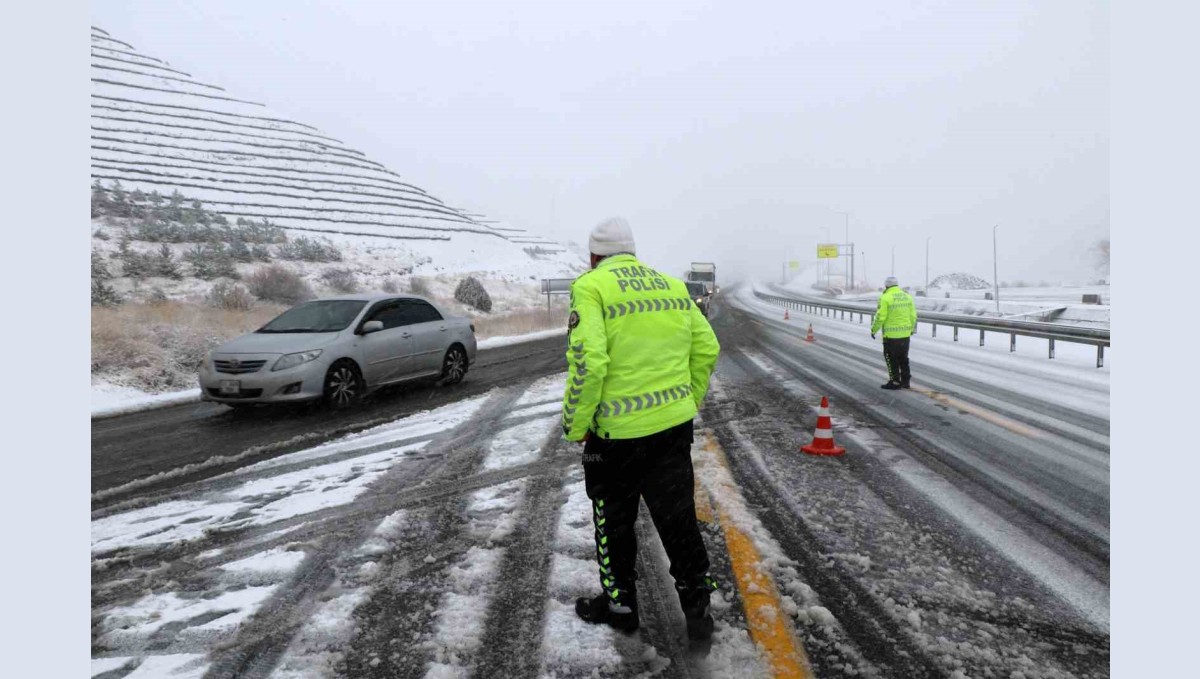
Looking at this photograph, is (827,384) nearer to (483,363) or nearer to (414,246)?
(483,363)

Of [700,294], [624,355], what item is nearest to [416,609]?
[624,355]

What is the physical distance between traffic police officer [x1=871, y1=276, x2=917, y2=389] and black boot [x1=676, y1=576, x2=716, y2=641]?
789 centimetres

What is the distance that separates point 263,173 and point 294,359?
64.5m

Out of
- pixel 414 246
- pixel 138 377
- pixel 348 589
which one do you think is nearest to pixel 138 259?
pixel 138 377

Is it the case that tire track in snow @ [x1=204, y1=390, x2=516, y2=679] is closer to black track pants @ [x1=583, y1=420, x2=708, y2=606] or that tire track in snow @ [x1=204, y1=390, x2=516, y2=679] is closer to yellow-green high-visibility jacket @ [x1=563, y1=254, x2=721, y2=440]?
black track pants @ [x1=583, y1=420, x2=708, y2=606]

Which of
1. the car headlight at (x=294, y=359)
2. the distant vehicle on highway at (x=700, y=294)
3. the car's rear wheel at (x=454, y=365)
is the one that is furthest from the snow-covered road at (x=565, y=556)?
the distant vehicle on highway at (x=700, y=294)

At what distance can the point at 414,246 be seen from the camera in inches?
2315

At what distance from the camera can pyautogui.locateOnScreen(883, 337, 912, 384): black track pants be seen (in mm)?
9766

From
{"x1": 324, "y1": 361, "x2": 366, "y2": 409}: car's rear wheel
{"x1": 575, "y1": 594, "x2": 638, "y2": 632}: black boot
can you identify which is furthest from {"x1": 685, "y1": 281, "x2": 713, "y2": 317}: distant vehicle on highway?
{"x1": 575, "y1": 594, "x2": 638, "y2": 632}: black boot

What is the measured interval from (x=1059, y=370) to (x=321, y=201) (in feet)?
206

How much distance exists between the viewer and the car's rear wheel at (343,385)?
8509 millimetres

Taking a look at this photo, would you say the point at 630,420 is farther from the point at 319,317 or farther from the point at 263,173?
the point at 263,173

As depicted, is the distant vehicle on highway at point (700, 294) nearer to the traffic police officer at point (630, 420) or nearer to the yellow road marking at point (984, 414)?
the yellow road marking at point (984, 414)

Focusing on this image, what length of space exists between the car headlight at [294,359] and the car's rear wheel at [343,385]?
290 millimetres
